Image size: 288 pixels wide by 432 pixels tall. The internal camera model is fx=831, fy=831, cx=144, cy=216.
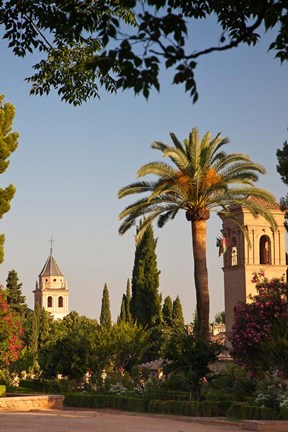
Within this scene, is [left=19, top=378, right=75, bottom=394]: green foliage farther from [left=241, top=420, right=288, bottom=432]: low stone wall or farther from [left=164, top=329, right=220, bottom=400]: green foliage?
[left=241, top=420, right=288, bottom=432]: low stone wall

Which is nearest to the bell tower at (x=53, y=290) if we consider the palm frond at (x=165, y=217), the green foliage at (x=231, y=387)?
the palm frond at (x=165, y=217)

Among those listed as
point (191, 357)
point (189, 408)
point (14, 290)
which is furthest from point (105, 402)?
point (14, 290)

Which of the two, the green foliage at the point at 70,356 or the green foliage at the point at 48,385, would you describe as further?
the green foliage at the point at 70,356

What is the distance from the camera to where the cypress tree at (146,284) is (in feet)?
182

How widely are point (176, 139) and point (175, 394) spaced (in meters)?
10.7

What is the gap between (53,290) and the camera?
176 meters

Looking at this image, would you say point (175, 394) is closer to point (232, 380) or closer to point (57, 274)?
point (232, 380)

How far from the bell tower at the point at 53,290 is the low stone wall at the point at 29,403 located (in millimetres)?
146716

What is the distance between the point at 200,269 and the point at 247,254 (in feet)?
80.9

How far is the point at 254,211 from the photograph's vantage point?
33219mm

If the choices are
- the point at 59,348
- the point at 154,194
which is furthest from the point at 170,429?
the point at 59,348

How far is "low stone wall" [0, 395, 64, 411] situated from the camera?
28031 mm

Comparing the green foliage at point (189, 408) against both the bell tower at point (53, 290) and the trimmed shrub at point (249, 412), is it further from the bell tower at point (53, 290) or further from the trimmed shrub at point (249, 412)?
the bell tower at point (53, 290)

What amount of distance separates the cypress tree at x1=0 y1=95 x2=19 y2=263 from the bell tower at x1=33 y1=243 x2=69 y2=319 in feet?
474
